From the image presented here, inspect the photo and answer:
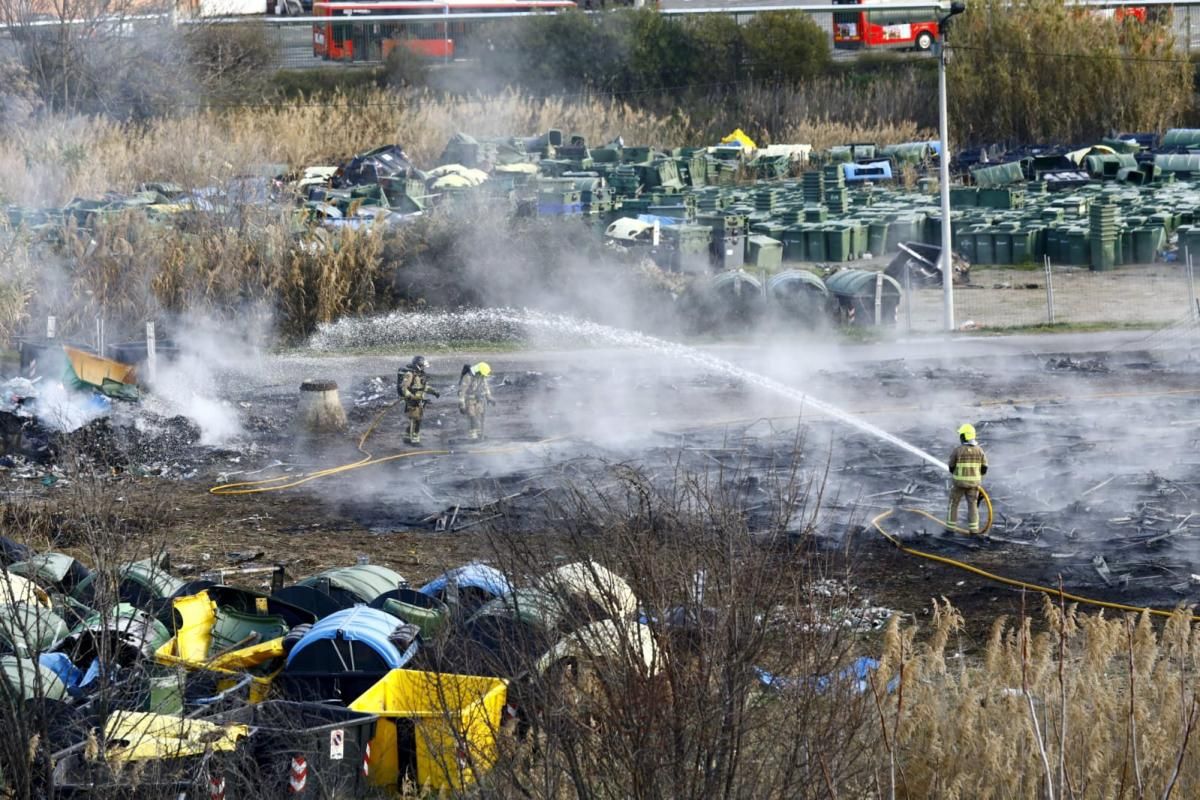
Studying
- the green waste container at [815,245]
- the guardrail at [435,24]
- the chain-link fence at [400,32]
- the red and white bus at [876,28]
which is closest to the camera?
the green waste container at [815,245]

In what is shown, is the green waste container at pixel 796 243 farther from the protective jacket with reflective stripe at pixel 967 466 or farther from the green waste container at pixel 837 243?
the protective jacket with reflective stripe at pixel 967 466

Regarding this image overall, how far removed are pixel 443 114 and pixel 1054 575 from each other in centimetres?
3832

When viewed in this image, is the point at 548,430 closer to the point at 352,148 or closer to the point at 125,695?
the point at 125,695

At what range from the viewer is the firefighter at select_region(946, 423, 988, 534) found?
15180 mm

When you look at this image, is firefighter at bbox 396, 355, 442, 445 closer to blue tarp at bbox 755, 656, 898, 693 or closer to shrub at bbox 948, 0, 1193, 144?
blue tarp at bbox 755, 656, 898, 693

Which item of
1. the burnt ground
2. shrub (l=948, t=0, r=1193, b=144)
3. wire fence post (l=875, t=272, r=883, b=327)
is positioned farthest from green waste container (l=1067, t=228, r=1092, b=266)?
shrub (l=948, t=0, r=1193, b=144)

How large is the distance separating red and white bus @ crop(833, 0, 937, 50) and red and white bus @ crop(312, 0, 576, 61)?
34.4ft

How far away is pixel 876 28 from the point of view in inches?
2244

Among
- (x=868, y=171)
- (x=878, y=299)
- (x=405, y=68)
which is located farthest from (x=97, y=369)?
(x=405, y=68)

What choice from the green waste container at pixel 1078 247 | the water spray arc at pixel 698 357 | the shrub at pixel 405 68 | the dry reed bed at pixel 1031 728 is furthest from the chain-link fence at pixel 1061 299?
the shrub at pixel 405 68

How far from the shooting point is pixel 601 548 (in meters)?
7.75

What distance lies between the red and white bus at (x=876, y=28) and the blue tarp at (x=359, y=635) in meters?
48.9

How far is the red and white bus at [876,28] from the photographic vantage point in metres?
56.6

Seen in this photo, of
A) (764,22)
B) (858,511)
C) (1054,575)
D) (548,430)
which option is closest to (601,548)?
(1054,575)
